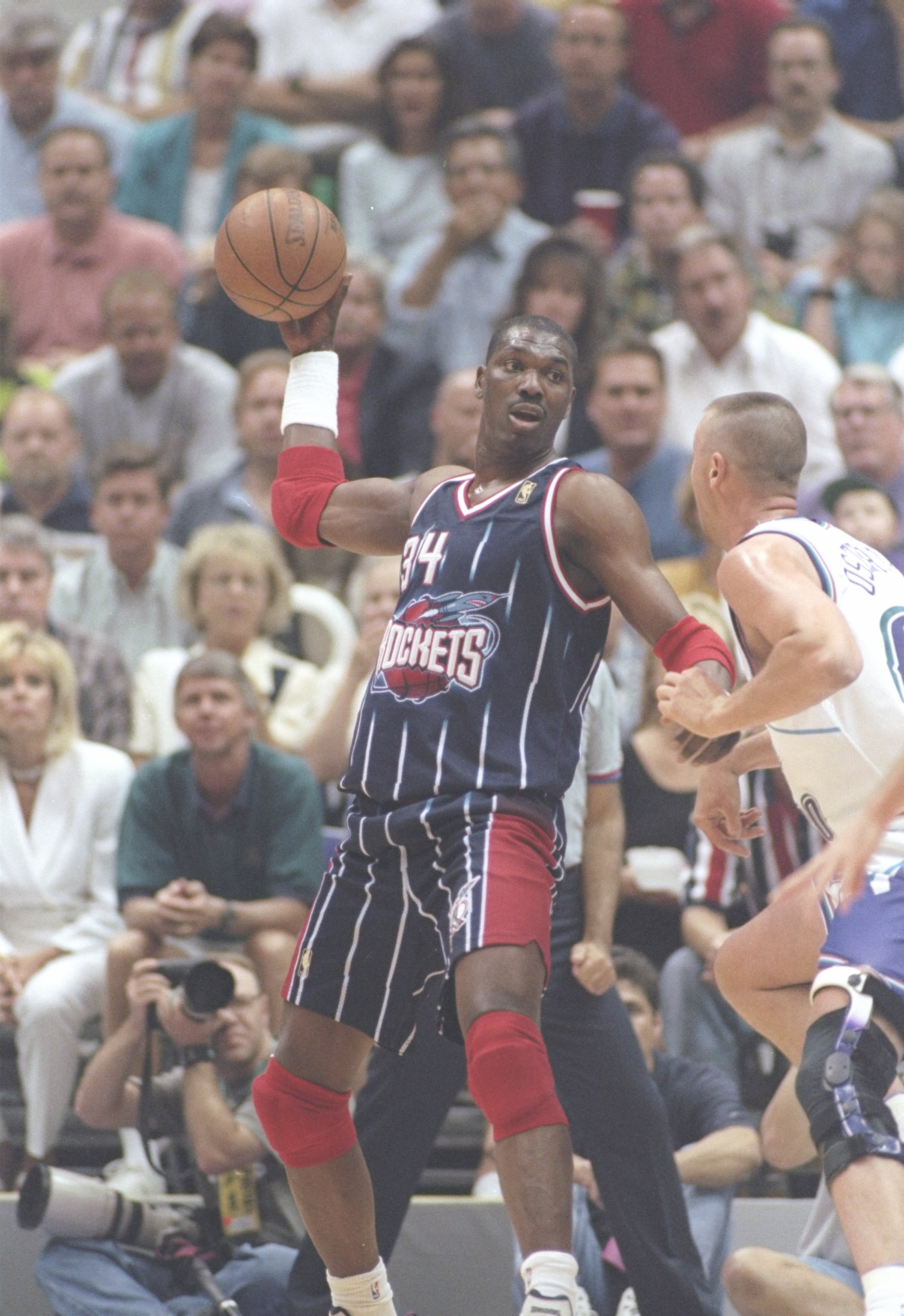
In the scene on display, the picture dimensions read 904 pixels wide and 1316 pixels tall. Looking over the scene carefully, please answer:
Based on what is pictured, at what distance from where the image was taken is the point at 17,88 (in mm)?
10430

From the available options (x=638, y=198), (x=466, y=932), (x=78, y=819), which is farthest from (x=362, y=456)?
(x=466, y=932)

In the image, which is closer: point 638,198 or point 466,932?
point 466,932

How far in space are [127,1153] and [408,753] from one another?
263 cm

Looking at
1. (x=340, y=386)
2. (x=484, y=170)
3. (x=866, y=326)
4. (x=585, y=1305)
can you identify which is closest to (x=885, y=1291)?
(x=585, y=1305)

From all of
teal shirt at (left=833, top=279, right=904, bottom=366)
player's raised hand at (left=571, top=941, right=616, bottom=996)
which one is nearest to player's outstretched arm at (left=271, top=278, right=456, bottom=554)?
player's raised hand at (left=571, top=941, right=616, bottom=996)

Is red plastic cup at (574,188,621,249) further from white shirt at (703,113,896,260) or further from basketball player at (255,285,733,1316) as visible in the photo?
basketball player at (255,285,733,1316)

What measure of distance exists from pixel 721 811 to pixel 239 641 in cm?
348

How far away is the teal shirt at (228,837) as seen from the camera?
20.8ft

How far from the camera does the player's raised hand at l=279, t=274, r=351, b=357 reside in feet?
15.6

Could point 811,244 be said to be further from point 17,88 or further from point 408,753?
point 408,753

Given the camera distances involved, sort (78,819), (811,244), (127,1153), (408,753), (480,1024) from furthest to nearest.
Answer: (811,244) < (78,819) < (127,1153) < (408,753) < (480,1024)

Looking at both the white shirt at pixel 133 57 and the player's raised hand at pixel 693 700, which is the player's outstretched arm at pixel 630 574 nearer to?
the player's raised hand at pixel 693 700

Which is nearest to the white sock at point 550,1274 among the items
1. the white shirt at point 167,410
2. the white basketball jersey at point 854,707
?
the white basketball jersey at point 854,707

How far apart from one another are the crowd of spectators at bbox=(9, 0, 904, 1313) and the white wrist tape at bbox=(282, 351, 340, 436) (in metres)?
0.95
